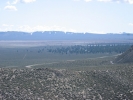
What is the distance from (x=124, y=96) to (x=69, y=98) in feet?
28.6

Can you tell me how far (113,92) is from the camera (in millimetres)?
45344

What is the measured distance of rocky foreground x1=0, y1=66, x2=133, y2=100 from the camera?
42062mm

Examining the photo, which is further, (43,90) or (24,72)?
(24,72)

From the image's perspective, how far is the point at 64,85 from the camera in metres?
45.8

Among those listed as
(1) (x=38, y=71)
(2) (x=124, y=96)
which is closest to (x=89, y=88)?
(2) (x=124, y=96)

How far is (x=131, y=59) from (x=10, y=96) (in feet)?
137

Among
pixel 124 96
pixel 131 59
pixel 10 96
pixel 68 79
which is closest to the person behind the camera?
pixel 10 96

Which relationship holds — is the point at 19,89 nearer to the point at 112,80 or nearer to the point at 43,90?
the point at 43,90

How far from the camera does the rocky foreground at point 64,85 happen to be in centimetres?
4206

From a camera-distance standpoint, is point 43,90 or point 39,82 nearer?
point 43,90

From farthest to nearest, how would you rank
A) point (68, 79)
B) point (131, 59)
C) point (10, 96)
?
point (131, 59) < point (68, 79) < point (10, 96)

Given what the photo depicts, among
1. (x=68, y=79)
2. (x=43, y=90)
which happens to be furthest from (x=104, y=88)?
(x=43, y=90)

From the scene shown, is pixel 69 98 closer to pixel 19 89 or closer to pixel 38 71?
pixel 19 89

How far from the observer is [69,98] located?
137 feet
